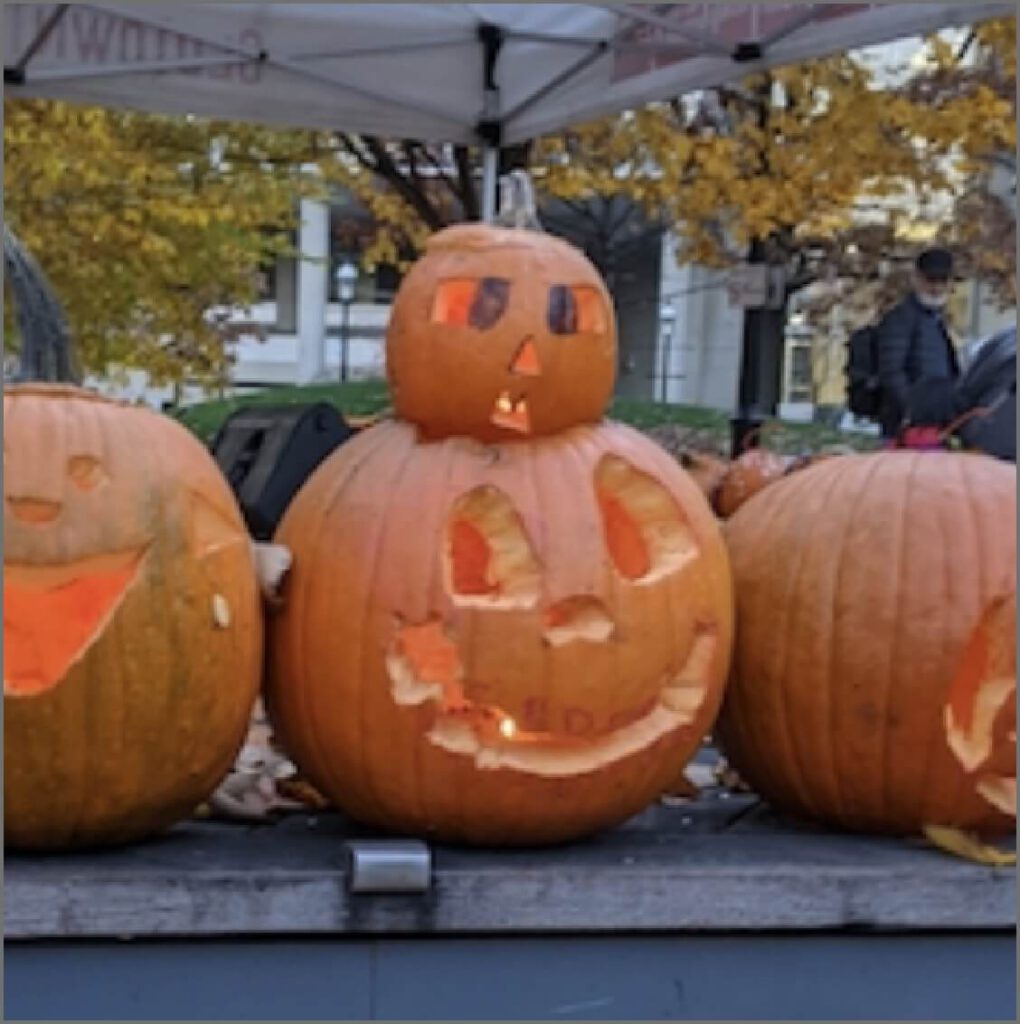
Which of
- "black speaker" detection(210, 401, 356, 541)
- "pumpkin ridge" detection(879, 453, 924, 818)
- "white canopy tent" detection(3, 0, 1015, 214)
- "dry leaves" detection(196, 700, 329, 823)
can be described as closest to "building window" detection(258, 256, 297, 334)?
"white canopy tent" detection(3, 0, 1015, 214)

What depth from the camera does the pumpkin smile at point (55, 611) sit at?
87.9 inches

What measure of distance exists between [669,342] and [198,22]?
29.5 metres

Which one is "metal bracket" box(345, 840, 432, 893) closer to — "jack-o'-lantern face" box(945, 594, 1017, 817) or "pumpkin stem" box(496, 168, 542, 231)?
"jack-o'-lantern face" box(945, 594, 1017, 817)

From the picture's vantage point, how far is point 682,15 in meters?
6.20

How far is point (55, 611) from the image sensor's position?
7.42 feet

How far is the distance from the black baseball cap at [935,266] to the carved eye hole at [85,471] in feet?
16.5

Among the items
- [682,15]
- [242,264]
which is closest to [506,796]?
[682,15]

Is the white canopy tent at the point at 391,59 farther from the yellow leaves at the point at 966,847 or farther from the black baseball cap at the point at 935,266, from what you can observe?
the yellow leaves at the point at 966,847

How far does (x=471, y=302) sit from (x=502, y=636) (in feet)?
1.65

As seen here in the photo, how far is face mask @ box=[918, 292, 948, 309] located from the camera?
6.82m

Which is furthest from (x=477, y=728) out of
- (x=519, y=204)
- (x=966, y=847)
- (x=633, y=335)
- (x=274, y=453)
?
(x=633, y=335)

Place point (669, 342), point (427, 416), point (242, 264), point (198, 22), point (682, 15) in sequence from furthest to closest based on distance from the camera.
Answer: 1. point (669, 342)
2. point (242, 264)
3. point (198, 22)
4. point (682, 15)
5. point (427, 416)

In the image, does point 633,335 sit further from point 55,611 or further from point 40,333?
point 55,611

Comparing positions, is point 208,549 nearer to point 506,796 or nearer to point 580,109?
point 506,796
